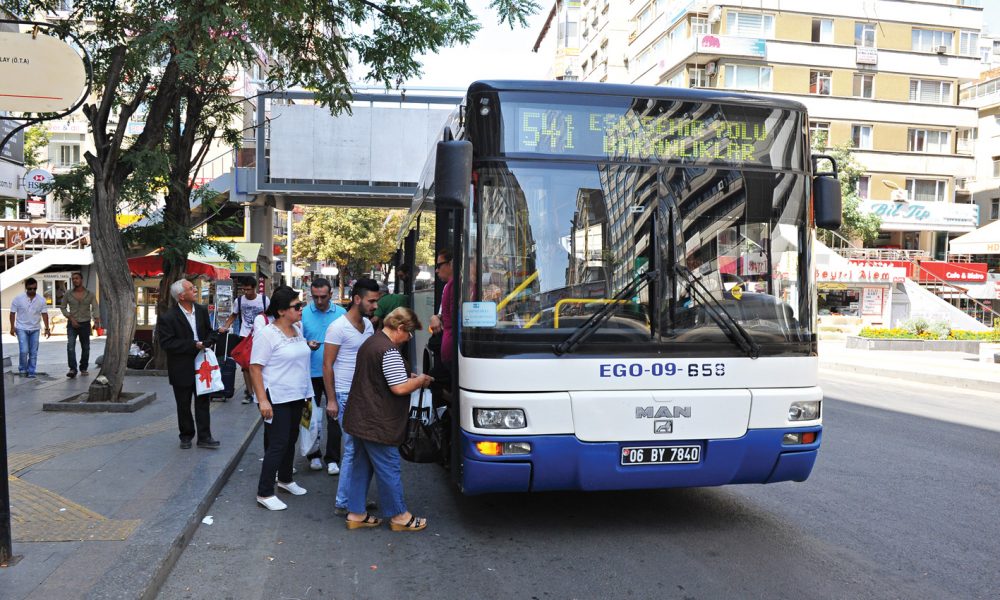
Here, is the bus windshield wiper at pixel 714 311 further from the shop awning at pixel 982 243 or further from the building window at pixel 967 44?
the building window at pixel 967 44

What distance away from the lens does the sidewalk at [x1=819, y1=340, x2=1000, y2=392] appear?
16.6 metres

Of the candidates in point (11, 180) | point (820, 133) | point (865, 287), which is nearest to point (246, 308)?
point (11, 180)

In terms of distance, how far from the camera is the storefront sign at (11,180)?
1157 cm

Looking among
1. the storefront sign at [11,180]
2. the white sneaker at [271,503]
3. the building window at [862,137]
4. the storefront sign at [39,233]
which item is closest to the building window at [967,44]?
the building window at [862,137]

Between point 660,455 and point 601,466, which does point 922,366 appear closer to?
point 660,455

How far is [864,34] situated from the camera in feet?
154

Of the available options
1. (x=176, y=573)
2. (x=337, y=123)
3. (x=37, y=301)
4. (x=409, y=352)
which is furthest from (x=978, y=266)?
(x=176, y=573)

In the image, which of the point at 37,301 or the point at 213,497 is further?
the point at 37,301

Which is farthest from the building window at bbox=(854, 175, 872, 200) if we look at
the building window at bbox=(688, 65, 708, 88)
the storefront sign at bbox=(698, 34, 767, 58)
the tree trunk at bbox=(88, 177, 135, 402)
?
the tree trunk at bbox=(88, 177, 135, 402)

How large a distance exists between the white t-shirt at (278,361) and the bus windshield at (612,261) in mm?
1549

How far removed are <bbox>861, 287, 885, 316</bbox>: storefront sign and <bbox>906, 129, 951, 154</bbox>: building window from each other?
14.7 meters

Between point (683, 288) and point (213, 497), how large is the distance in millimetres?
3918

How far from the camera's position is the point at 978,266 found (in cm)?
4175

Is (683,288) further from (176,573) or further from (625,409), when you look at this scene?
(176,573)
